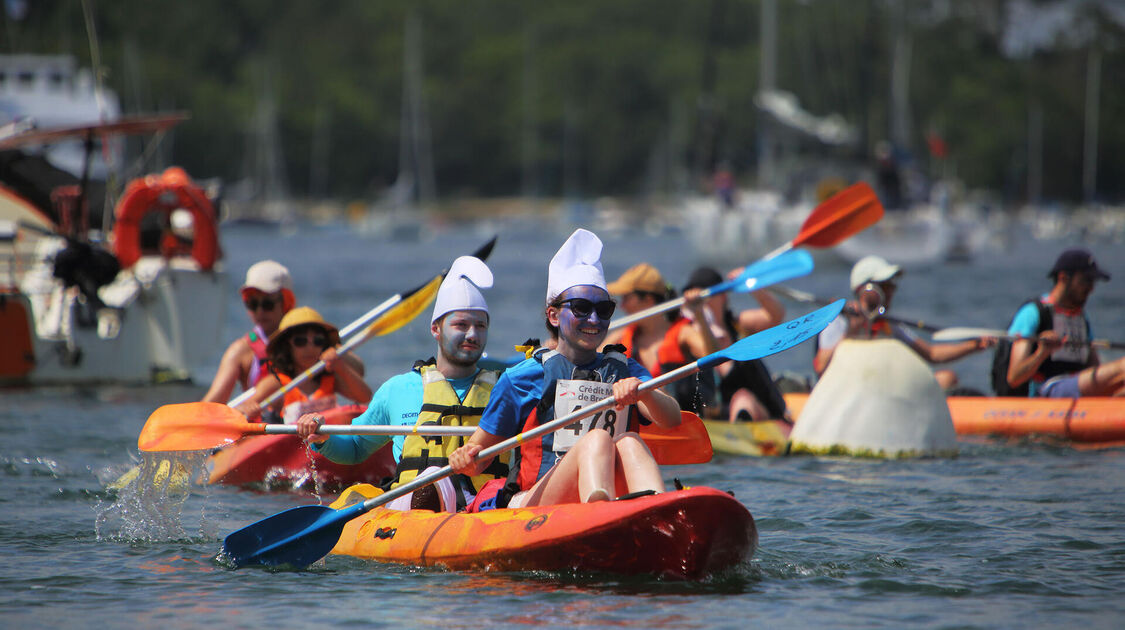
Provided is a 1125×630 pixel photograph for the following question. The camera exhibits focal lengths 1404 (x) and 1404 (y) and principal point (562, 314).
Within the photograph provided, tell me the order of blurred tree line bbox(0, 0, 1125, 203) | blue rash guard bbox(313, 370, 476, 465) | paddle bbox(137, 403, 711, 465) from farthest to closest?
blurred tree line bbox(0, 0, 1125, 203), blue rash guard bbox(313, 370, 476, 465), paddle bbox(137, 403, 711, 465)

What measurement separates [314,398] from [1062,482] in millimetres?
4814

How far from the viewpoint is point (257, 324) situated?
9266 mm

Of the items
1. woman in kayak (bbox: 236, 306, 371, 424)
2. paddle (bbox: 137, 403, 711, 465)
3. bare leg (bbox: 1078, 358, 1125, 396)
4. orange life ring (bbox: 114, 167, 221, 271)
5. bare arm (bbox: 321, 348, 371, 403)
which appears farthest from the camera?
orange life ring (bbox: 114, 167, 221, 271)

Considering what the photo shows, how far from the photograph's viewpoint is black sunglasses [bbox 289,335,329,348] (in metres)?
8.78

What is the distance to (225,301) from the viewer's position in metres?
15.8

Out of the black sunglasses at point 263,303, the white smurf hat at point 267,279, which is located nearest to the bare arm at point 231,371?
the black sunglasses at point 263,303

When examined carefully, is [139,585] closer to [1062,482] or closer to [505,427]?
[505,427]

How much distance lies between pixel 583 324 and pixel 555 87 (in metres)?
90.1

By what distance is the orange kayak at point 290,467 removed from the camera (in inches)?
346

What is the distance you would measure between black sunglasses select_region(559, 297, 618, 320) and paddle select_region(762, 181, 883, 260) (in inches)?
164

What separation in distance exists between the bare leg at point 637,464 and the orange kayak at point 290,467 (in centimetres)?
307

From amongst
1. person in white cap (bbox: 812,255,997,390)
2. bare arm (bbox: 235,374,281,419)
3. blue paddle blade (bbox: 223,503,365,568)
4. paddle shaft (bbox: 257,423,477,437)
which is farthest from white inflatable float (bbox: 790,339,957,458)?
blue paddle blade (bbox: 223,503,365,568)

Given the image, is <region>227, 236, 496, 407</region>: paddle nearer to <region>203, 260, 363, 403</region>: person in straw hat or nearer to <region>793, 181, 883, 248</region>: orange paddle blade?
<region>203, 260, 363, 403</region>: person in straw hat

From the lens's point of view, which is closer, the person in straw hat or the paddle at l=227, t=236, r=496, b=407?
the person in straw hat
